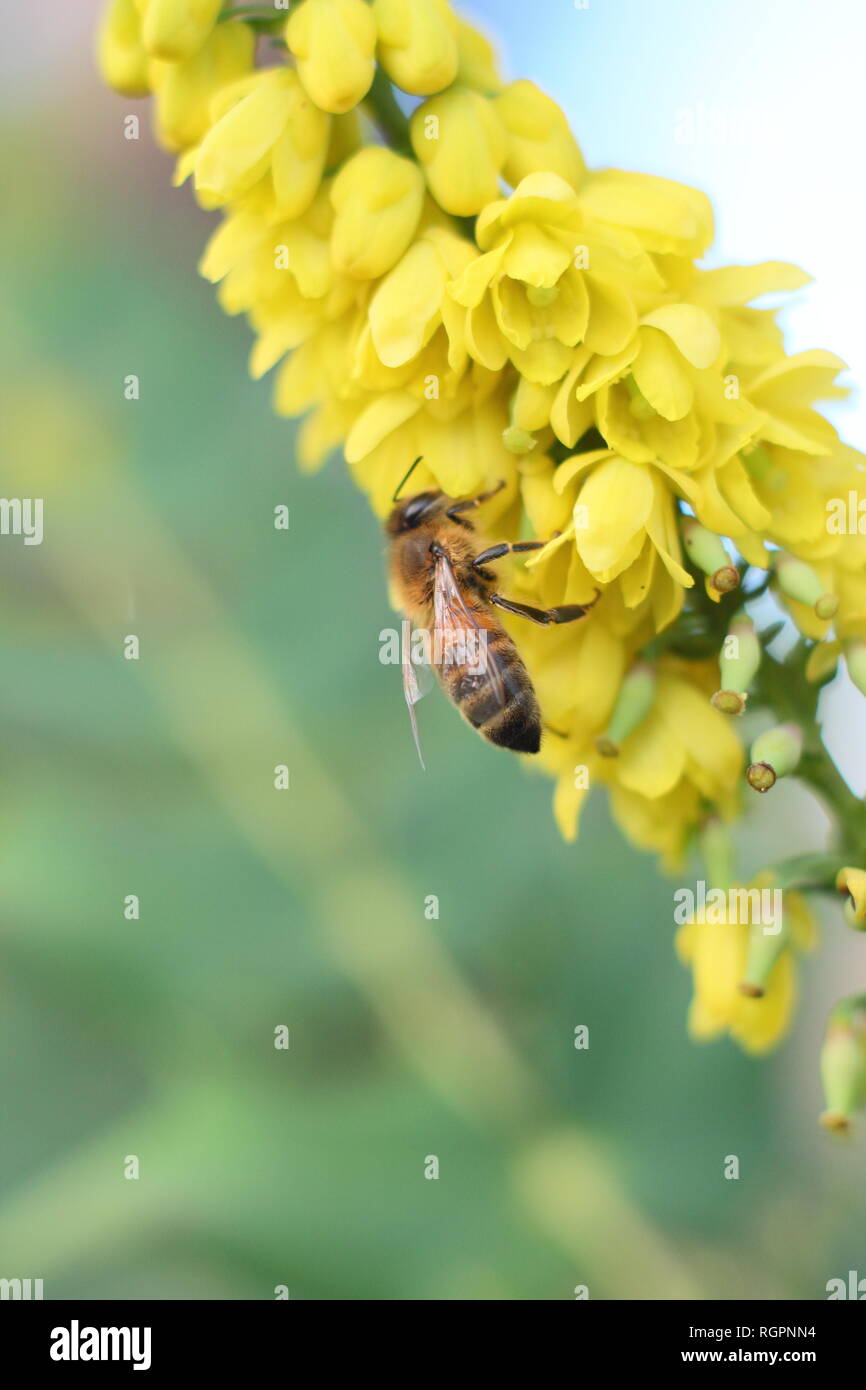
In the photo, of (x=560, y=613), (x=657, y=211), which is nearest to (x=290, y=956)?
(x=560, y=613)

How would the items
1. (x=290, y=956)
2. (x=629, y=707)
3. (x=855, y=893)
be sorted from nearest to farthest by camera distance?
(x=855, y=893)
(x=629, y=707)
(x=290, y=956)

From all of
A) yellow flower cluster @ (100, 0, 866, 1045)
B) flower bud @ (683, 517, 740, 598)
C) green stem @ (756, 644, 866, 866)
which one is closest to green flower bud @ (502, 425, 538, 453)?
yellow flower cluster @ (100, 0, 866, 1045)

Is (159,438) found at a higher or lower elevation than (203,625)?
higher

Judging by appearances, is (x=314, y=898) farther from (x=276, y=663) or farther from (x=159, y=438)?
(x=159, y=438)

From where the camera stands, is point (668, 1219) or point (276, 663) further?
point (276, 663)

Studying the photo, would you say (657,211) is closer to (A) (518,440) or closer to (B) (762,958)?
(A) (518,440)

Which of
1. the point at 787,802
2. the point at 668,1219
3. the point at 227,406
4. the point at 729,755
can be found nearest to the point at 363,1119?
the point at 668,1219
